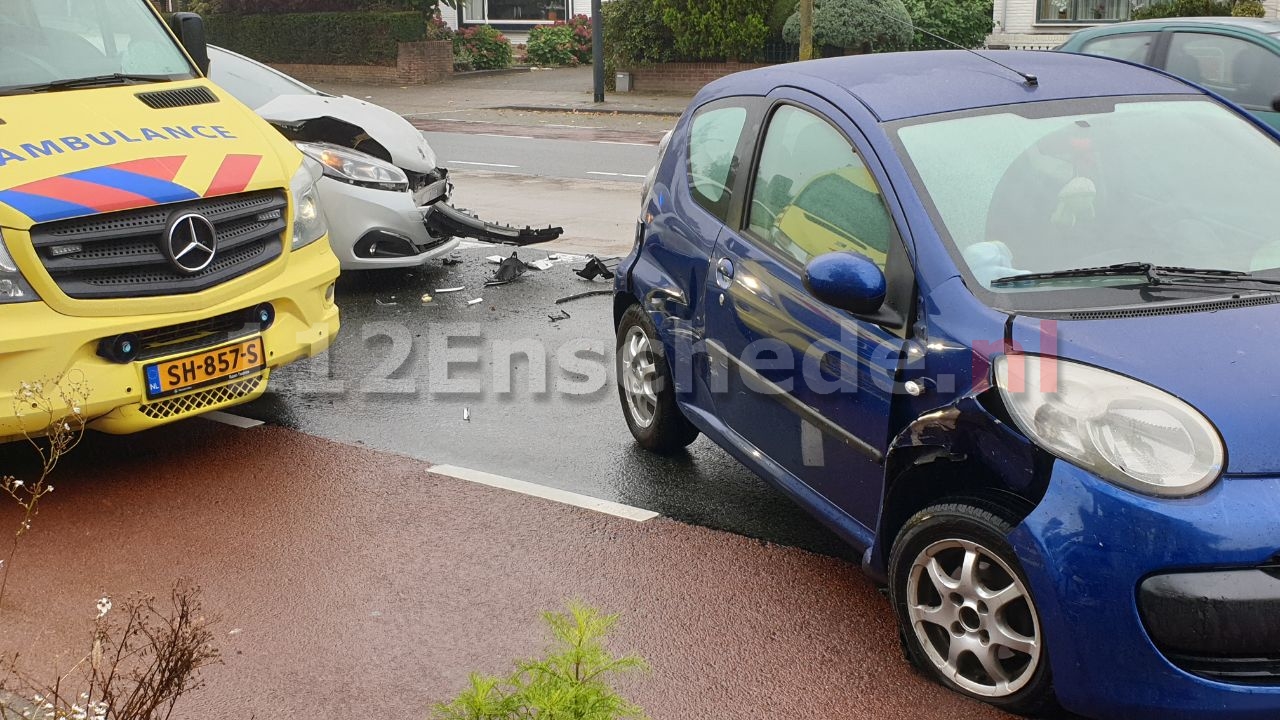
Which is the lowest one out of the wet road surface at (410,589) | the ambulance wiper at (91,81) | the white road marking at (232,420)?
the white road marking at (232,420)

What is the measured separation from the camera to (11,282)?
5113 mm

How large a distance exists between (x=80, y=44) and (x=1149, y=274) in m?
5.30

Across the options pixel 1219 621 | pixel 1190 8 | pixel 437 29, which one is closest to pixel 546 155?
pixel 1190 8

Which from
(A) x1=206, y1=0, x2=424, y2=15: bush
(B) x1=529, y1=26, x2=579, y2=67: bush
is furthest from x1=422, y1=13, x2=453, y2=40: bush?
(B) x1=529, y1=26, x2=579, y2=67: bush

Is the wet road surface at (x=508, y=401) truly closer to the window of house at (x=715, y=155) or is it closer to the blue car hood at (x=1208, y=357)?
the window of house at (x=715, y=155)

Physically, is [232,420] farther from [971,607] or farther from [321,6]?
[321,6]

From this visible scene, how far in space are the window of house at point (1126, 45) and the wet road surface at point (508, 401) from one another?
14.9 ft

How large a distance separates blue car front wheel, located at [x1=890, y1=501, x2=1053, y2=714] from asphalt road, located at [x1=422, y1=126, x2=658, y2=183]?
39.4ft

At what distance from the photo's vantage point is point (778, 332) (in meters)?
4.52

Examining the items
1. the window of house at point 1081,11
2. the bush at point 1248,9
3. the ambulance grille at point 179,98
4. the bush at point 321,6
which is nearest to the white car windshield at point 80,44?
the ambulance grille at point 179,98

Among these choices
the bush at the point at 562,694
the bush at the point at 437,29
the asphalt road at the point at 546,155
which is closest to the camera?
the bush at the point at 562,694

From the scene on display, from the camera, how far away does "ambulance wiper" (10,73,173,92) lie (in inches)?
245

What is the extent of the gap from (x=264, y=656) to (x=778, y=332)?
1.99 metres

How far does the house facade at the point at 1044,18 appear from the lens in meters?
27.9
